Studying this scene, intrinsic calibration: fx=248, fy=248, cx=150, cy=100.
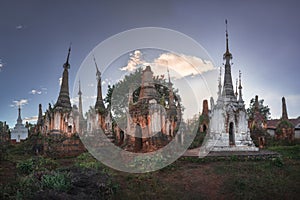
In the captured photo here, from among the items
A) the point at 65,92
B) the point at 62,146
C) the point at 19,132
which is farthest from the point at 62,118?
the point at 19,132

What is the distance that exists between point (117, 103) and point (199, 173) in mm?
21930

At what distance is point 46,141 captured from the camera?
21656 millimetres

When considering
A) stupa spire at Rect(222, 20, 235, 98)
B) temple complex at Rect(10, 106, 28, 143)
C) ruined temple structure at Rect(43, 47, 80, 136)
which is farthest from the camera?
temple complex at Rect(10, 106, 28, 143)

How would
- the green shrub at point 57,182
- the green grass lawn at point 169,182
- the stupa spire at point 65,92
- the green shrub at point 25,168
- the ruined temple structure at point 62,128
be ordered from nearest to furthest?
the green shrub at point 57,182 → the green grass lawn at point 169,182 → the green shrub at point 25,168 → the ruined temple structure at point 62,128 → the stupa spire at point 65,92

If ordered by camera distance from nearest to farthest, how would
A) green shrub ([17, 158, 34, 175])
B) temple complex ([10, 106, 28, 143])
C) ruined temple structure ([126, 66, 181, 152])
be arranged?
green shrub ([17, 158, 34, 175]) < ruined temple structure ([126, 66, 181, 152]) < temple complex ([10, 106, 28, 143])

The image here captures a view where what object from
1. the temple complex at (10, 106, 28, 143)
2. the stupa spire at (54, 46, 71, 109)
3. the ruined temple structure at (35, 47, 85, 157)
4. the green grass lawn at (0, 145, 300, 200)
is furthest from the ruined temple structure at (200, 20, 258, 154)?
the temple complex at (10, 106, 28, 143)

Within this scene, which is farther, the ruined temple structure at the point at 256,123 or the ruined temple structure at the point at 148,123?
the ruined temple structure at the point at 256,123

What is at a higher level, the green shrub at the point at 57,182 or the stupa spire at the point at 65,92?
the stupa spire at the point at 65,92

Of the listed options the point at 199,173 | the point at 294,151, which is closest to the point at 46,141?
the point at 199,173

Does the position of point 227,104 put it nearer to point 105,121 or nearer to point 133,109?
point 133,109

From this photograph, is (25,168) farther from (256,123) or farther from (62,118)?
(256,123)

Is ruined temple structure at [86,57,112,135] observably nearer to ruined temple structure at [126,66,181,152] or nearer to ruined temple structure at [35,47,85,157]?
ruined temple structure at [35,47,85,157]

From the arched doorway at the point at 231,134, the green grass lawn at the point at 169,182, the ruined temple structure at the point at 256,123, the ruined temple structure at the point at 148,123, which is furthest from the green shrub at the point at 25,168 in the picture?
the ruined temple structure at the point at 256,123

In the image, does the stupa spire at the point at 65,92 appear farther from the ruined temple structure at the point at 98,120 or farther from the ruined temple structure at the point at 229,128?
the ruined temple structure at the point at 229,128
